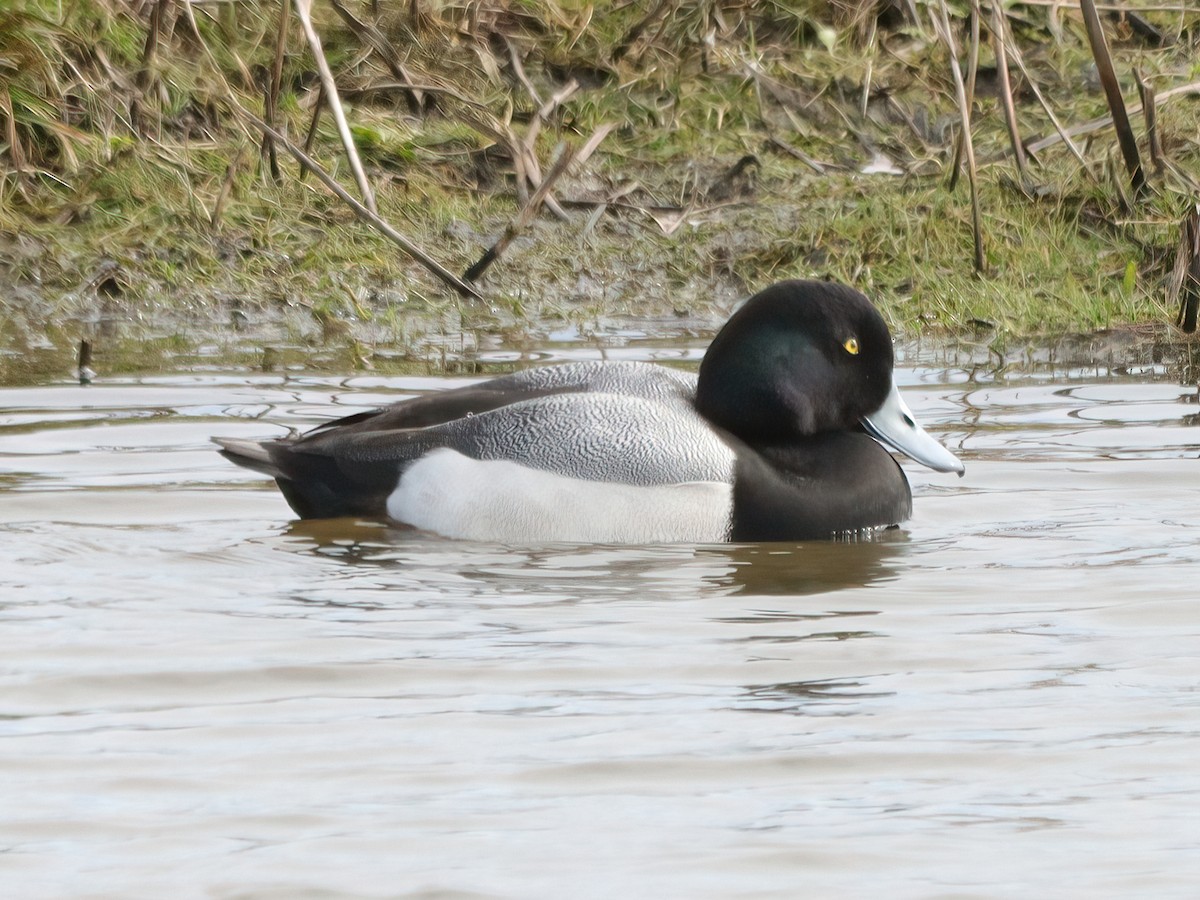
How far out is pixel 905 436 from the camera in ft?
19.6

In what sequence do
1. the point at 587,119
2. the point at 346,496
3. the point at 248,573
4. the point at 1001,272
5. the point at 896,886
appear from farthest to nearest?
the point at 587,119
the point at 1001,272
the point at 346,496
the point at 248,573
the point at 896,886

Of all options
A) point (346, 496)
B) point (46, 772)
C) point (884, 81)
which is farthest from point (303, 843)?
point (884, 81)

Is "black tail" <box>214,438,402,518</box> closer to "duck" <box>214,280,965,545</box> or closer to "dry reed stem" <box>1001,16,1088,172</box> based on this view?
"duck" <box>214,280,965,545</box>

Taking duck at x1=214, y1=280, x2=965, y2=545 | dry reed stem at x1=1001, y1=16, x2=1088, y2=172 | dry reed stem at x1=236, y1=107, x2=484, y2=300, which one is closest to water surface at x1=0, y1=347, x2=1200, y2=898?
duck at x1=214, y1=280, x2=965, y2=545

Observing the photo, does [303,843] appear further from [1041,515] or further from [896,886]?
[1041,515]

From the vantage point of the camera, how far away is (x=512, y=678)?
4219mm

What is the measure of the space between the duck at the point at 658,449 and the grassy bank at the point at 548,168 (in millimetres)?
2515

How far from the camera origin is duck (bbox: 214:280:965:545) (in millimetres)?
5590

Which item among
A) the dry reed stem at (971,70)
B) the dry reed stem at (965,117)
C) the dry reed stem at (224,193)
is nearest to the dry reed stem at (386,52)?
the dry reed stem at (224,193)

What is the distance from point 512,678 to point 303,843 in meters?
0.99

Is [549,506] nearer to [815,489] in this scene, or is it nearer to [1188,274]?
[815,489]

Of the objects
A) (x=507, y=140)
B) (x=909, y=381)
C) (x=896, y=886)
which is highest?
(x=507, y=140)

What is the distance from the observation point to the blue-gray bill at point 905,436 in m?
5.90

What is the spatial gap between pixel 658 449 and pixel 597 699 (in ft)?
5.31
